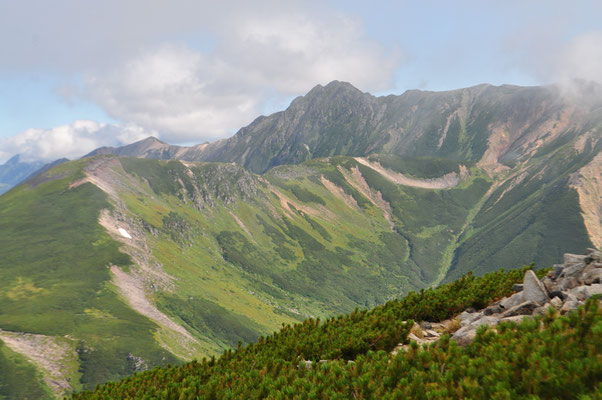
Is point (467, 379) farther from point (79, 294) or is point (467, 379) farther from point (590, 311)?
point (79, 294)

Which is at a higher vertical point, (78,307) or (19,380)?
(78,307)

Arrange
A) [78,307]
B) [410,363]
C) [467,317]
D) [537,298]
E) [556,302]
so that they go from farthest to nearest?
[78,307] → [467,317] → [537,298] → [556,302] → [410,363]

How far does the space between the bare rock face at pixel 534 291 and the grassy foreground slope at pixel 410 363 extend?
3459 millimetres

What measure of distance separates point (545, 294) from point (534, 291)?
488 millimetres

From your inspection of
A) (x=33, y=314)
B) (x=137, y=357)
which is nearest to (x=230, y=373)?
(x=137, y=357)

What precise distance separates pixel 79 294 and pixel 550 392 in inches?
7695

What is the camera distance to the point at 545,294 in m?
14.1

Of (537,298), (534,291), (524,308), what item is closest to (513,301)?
(534,291)

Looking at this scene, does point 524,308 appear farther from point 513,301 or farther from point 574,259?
point 574,259

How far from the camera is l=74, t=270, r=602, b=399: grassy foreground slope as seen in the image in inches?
304

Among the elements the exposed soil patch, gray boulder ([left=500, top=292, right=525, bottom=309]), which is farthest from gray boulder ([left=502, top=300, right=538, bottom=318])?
the exposed soil patch

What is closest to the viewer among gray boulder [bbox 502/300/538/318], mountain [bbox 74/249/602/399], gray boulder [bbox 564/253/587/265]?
mountain [bbox 74/249/602/399]

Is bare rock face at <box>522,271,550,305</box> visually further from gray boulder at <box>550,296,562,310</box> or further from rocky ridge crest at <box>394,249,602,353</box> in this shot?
gray boulder at <box>550,296,562,310</box>

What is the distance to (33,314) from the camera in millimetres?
140500
